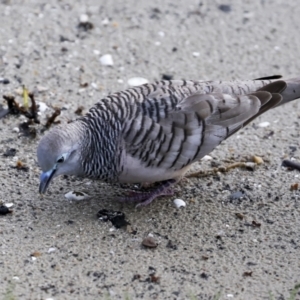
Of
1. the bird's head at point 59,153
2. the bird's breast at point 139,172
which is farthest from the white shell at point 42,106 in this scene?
the bird's breast at point 139,172

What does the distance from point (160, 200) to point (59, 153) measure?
874 millimetres

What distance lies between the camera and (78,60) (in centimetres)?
641

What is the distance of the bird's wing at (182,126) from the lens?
4.48m

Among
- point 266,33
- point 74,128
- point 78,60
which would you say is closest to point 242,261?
point 74,128

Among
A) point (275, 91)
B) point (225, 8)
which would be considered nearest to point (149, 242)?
point (275, 91)

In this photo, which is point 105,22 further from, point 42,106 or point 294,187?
point 294,187

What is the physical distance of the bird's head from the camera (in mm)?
4270

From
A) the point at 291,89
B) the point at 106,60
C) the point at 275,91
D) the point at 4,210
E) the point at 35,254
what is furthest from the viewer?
the point at 106,60

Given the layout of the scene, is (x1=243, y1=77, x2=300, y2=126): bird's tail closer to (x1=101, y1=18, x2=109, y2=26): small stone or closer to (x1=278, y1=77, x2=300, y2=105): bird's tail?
(x1=278, y1=77, x2=300, y2=105): bird's tail

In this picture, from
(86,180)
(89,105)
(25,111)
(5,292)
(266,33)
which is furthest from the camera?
(266,33)

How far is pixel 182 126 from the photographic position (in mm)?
4531

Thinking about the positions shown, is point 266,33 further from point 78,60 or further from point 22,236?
point 22,236

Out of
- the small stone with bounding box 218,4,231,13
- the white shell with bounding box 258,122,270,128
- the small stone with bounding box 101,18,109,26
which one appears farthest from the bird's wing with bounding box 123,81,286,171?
the small stone with bounding box 218,4,231,13

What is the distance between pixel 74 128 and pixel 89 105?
4.54ft
